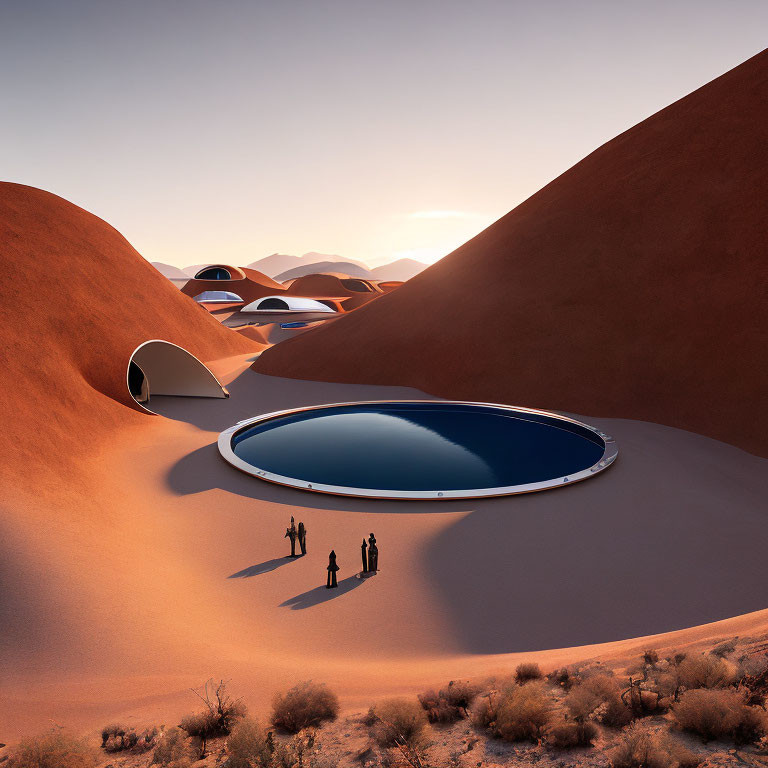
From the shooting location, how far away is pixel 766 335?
18.2 meters

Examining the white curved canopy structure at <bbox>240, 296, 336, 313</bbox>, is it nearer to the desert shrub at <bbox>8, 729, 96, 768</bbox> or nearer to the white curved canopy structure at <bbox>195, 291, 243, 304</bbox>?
the white curved canopy structure at <bbox>195, 291, 243, 304</bbox>

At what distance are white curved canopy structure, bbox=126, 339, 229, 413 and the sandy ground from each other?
11296mm

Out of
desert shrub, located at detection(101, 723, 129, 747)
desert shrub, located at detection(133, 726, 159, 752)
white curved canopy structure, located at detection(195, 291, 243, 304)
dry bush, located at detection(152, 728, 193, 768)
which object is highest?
white curved canopy structure, located at detection(195, 291, 243, 304)

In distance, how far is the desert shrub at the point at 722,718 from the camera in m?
4.51

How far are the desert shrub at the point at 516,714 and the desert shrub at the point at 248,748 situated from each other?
1.92 meters

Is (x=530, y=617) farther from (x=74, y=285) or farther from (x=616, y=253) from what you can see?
(x=74, y=285)

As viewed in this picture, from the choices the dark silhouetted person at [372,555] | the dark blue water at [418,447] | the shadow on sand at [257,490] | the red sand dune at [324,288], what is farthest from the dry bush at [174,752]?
the red sand dune at [324,288]

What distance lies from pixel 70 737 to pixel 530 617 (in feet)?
20.0

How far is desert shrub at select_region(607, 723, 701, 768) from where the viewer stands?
4266mm

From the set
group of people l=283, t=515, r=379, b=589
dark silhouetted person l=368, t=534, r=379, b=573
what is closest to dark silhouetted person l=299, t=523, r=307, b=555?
group of people l=283, t=515, r=379, b=589

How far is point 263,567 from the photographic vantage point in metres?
10.1

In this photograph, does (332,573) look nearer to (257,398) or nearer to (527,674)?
(527,674)

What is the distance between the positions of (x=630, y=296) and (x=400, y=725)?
20884mm

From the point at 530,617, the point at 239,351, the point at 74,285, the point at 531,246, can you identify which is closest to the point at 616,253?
the point at 531,246
